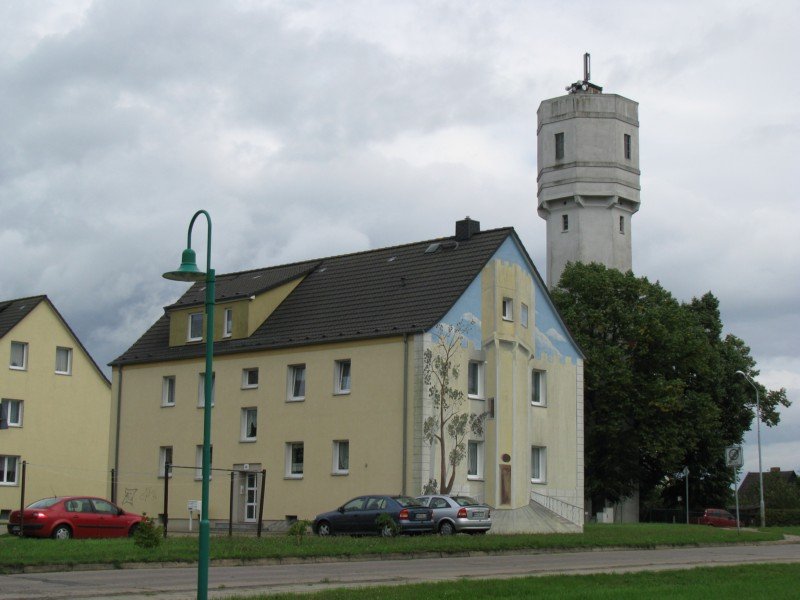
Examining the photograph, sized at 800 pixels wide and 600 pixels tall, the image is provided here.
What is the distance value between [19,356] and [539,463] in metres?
26.3

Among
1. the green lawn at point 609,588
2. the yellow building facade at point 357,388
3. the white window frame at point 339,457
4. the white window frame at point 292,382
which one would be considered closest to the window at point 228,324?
the yellow building facade at point 357,388

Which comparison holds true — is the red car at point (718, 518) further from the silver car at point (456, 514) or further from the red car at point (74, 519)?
the red car at point (74, 519)

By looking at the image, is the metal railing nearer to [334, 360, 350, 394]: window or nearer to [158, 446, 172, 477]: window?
[334, 360, 350, 394]: window

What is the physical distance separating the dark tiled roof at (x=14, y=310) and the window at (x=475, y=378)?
964 inches

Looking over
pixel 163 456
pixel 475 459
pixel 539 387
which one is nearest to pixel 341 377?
pixel 475 459

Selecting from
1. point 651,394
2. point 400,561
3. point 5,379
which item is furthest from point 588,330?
point 400,561

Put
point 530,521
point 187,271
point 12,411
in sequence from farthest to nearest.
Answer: point 12,411 < point 530,521 < point 187,271

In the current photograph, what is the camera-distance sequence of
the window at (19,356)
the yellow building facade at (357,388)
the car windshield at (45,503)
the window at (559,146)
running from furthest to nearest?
1. the window at (559,146)
2. the window at (19,356)
3. the yellow building facade at (357,388)
4. the car windshield at (45,503)

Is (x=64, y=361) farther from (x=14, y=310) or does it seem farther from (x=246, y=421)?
(x=246, y=421)

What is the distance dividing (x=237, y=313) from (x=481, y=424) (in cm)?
1157

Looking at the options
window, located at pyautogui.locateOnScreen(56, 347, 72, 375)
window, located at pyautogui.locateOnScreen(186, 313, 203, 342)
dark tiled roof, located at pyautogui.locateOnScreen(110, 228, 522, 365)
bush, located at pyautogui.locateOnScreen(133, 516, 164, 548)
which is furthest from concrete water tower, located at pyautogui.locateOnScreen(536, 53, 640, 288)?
bush, located at pyautogui.locateOnScreen(133, 516, 164, 548)

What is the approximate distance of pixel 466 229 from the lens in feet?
154

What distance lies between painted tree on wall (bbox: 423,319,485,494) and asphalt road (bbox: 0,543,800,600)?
34.0ft

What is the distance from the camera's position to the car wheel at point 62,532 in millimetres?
32750
